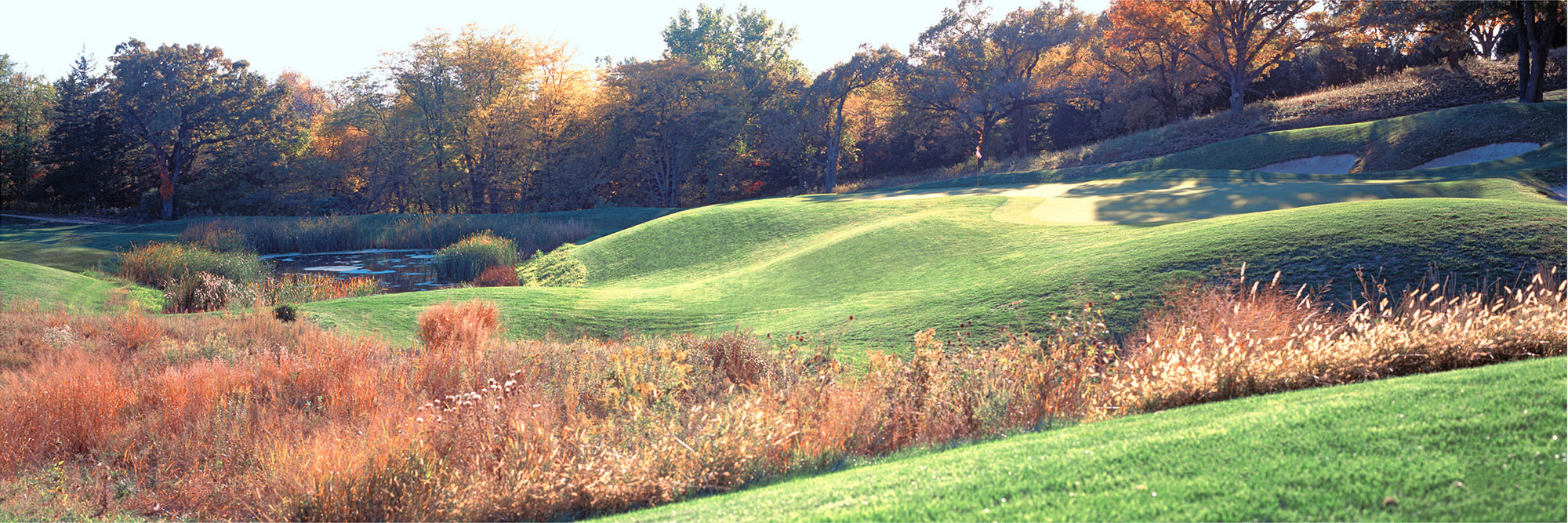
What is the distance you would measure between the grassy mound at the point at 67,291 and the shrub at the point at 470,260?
6.42 metres

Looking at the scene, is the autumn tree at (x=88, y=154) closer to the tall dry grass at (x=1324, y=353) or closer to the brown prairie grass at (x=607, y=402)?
the brown prairie grass at (x=607, y=402)

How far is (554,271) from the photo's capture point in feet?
67.8

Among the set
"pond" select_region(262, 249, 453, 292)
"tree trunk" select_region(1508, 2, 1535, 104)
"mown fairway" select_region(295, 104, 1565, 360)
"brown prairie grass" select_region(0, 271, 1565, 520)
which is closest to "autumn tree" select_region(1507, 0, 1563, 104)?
"tree trunk" select_region(1508, 2, 1535, 104)

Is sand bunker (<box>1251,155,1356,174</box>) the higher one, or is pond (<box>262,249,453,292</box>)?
sand bunker (<box>1251,155,1356,174</box>)

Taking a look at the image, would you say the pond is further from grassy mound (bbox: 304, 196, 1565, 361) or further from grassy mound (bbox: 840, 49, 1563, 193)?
grassy mound (bbox: 840, 49, 1563, 193)

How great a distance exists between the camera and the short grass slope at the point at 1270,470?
302 centimetres

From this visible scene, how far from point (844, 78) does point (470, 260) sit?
21.9m

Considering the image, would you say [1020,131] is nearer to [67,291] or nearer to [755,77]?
[755,77]

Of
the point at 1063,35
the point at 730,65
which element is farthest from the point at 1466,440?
the point at 730,65

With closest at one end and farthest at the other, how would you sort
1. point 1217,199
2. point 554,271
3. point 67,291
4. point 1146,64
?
point 67,291 < point 1217,199 < point 554,271 < point 1146,64

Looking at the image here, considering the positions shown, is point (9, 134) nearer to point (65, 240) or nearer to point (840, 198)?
point (65, 240)

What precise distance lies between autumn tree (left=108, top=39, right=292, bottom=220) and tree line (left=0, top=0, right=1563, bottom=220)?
0.10 m

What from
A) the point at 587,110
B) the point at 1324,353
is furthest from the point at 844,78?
the point at 1324,353

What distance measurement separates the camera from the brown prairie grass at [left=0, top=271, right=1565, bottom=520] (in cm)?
497
